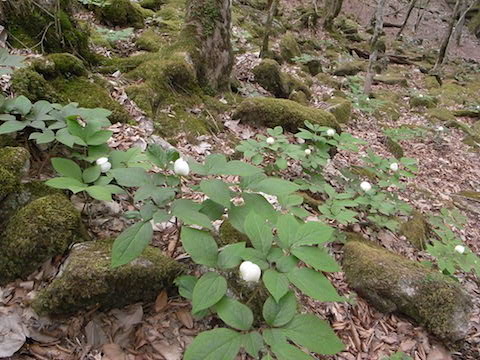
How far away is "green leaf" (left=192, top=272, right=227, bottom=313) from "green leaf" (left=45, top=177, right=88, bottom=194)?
2.41 ft

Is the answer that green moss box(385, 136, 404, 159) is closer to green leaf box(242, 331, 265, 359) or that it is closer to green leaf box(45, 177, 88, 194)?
green leaf box(242, 331, 265, 359)

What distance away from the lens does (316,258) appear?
1374 millimetres

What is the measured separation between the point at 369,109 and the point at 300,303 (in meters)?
5.78

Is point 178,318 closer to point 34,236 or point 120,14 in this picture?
point 34,236

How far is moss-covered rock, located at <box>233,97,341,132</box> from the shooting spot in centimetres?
416

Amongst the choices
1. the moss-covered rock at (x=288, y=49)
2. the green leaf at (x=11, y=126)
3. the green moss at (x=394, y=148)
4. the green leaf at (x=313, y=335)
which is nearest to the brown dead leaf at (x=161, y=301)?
the green leaf at (x=313, y=335)

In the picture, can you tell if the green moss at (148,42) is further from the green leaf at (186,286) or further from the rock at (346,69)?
the rock at (346,69)

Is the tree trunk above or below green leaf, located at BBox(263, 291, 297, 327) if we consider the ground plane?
above

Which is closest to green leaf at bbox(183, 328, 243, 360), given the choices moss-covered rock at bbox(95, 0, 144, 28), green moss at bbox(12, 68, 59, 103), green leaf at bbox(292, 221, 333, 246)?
green leaf at bbox(292, 221, 333, 246)

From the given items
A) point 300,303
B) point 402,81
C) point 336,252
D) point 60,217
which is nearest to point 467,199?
point 336,252

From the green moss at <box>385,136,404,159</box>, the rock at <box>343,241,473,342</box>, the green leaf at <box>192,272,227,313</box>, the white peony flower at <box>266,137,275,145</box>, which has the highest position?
the green leaf at <box>192,272,227,313</box>

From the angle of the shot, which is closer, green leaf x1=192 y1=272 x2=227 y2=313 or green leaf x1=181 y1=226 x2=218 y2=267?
green leaf x1=192 y1=272 x2=227 y2=313

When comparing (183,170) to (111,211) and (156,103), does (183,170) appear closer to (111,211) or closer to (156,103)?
(111,211)

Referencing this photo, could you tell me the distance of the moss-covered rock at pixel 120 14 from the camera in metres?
5.63
